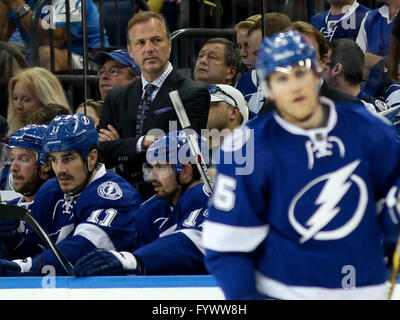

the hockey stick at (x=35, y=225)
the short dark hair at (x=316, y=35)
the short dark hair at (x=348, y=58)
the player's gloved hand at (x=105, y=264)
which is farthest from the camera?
the short dark hair at (x=348, y=58)

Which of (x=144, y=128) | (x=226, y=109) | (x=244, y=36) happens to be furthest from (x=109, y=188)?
(x=244, y=36)

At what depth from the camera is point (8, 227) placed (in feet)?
12.4

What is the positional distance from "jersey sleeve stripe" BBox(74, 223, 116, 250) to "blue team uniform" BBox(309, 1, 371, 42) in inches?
53.1

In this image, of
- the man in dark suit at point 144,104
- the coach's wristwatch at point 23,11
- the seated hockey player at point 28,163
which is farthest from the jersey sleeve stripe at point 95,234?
the coach's wristwatch at point 23,11

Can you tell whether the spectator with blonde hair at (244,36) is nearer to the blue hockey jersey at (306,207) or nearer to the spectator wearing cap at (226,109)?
the spectator wearing cap at (226,109)

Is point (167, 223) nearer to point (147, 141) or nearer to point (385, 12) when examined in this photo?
point (147, 141)

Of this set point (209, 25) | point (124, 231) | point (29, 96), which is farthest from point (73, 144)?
point (209, 25)

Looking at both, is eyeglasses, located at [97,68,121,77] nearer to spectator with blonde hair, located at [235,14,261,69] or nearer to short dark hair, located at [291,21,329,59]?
spectator with blonde hair, located at [235,14,261,69]

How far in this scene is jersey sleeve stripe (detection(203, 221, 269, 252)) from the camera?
2.31 metres

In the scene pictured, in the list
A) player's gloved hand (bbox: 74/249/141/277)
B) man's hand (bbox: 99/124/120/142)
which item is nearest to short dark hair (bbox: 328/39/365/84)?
man's hand (bbox: 99/124/120/142)

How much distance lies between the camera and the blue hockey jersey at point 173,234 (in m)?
3.42

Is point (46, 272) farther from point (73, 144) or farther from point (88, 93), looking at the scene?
point (88, 93)

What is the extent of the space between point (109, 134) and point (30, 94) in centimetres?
70

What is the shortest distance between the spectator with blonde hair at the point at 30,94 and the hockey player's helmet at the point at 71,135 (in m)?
0.71
